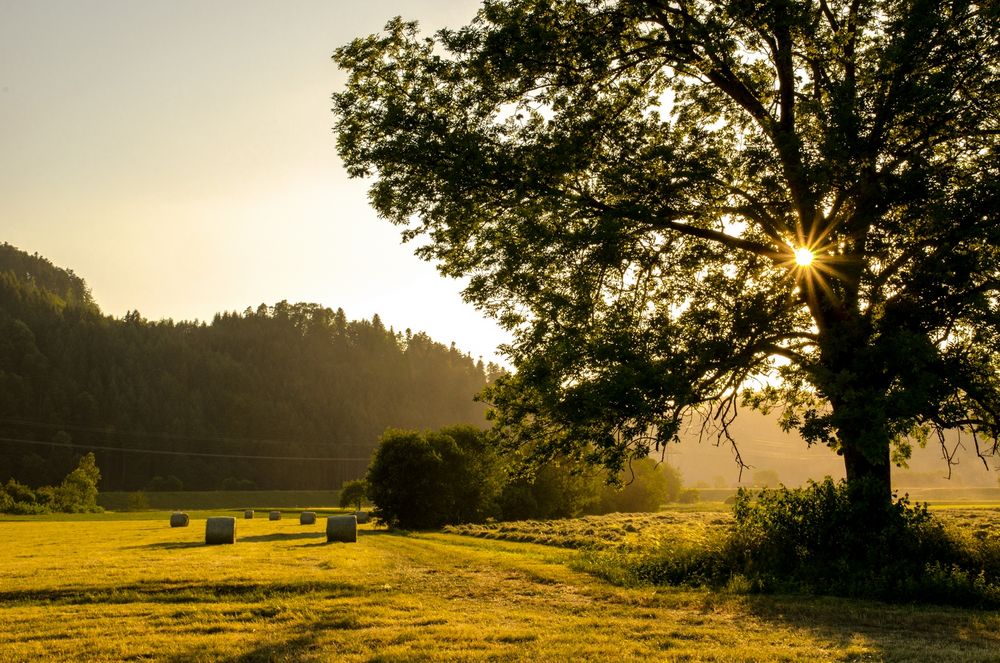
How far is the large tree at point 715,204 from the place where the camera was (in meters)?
14.8

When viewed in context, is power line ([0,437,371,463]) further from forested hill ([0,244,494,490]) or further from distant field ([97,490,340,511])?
distant field ([97,490,340,511])

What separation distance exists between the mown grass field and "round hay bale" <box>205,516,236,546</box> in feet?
27.8

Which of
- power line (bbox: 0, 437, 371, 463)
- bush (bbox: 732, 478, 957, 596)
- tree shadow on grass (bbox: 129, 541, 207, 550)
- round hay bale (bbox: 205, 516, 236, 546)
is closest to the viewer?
bush (bbox: 732, 478, 957, 596)

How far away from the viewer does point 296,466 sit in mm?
168125

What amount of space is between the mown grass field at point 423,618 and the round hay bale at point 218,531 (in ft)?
27.8

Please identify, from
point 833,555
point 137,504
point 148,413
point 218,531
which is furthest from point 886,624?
point 148,413

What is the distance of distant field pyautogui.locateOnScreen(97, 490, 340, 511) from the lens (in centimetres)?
9419

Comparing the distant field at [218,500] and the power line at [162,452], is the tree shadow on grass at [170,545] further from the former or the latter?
the power line at [162,452]

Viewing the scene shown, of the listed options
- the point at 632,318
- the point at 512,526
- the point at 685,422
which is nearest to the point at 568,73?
the point at 632,318

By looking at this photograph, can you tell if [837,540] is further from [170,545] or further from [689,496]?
[689,496]

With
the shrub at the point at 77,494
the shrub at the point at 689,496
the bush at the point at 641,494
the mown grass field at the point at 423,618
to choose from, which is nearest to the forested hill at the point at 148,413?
the shrub at the point at 77,494

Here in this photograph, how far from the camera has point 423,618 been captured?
11406 millimetres

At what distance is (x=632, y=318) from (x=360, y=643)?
964cm

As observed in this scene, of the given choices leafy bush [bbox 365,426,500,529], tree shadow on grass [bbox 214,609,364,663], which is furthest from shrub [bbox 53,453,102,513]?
tree shadow on grass [bbox 214,609,364,663]
